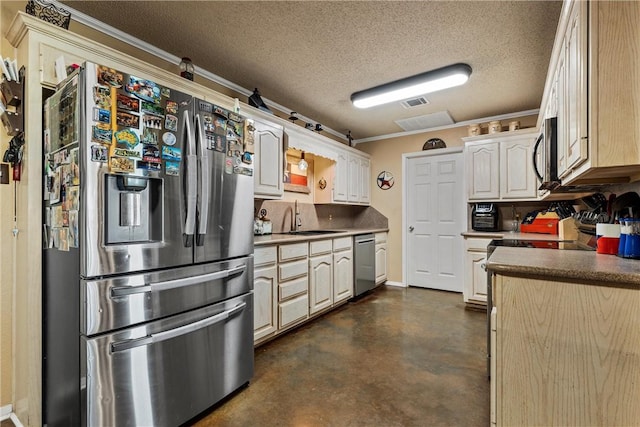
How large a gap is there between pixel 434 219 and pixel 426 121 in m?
1.43

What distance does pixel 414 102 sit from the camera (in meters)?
3.48

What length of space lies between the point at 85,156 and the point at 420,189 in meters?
4.27

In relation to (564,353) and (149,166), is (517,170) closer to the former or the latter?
(564,353)

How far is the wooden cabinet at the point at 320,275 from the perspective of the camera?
3193mm

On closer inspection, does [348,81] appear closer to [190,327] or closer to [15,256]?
[190,327]

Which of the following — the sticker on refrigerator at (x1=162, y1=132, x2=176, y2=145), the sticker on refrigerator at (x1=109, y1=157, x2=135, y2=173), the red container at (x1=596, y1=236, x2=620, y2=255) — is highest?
the sticker on refrigerator at (x1=162, y1=132, x2=176, y2=145)

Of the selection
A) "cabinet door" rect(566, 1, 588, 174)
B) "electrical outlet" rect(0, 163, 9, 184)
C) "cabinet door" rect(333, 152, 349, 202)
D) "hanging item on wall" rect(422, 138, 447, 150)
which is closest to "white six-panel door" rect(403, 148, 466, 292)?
"hanging item on wall" rect(422, 138, 447, 150)

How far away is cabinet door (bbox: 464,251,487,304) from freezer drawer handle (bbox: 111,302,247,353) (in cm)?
290

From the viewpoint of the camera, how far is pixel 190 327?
1.64 metres

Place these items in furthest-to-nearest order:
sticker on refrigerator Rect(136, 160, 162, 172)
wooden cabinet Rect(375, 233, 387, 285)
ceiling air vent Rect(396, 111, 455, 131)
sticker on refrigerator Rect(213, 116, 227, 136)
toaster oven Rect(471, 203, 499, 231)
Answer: wooden cabinet Rect(375, 233, 387, 285) < ceiling air vent Rect(396, 111, 455, 131) < toaster oven Rect(471, 203, 499, 231) < sticker on refrigerator Rect(213, 116, 227, 136) < sticker on refrigerator Rect(136, 160, 162, 172)

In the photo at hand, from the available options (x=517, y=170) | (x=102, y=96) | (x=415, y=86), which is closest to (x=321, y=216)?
(x=415, y=86)

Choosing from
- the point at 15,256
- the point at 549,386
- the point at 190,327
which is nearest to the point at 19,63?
the point at 15,256

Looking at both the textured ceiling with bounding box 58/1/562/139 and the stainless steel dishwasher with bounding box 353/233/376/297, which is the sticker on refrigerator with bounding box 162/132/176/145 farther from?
the stainless steel dishwasher with bounding box 353/233/376/297

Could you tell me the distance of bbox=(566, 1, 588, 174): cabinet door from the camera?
A: 48.8 inches
